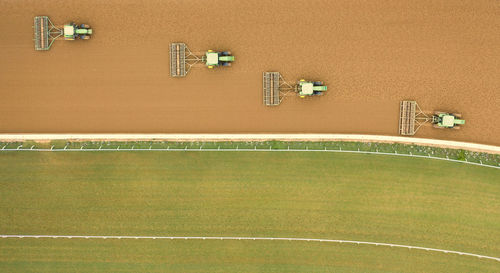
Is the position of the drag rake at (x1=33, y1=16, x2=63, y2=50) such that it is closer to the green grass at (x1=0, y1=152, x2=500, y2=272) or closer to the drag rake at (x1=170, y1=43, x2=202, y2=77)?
the green grass at (x1=0, y1=152, x2=500, y2=272)

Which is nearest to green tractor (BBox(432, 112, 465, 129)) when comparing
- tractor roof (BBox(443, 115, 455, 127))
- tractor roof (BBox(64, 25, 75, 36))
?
tractor roof (BBox(443, 115, 455, 127))

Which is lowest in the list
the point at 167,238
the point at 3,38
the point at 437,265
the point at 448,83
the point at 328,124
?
the point at 437,265

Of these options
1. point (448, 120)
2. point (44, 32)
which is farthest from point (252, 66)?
point (44, 32)

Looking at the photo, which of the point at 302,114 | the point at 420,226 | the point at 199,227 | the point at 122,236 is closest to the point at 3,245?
the point at 122,236

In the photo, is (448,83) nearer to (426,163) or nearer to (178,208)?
(426,163)

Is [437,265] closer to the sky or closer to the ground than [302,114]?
closer to the ground

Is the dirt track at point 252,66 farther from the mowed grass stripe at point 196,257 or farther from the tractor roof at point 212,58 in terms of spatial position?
the mowed grass stripe at point 196,257

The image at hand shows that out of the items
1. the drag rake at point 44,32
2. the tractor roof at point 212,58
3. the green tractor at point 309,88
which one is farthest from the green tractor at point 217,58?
the drag rake at point 44,32
